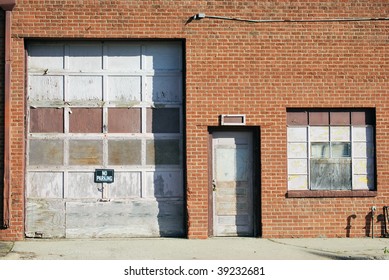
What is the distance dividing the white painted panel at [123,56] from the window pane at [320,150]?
4.18 meters

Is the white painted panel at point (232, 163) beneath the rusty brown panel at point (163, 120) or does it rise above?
beneath

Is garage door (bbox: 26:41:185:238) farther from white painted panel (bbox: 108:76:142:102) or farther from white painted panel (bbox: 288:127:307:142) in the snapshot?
white painted panel (bbox: 288:127:307:142)

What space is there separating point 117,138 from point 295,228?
4273mm

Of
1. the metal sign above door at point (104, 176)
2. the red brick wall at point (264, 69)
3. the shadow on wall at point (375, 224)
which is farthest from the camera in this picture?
the shadow on wall at point (375, 224)

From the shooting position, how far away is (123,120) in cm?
1449

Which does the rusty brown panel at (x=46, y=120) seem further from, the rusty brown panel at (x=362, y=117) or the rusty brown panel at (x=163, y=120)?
the rusty brown panel at (x=362, y=117)

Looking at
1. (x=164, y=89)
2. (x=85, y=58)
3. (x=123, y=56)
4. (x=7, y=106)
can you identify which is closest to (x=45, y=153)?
(x=7, y=106)

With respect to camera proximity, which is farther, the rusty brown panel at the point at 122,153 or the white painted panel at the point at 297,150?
the white painted panel at the point at 297,150

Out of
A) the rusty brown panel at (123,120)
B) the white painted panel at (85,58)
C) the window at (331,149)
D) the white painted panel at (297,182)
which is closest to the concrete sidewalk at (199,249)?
the white painted panel at (297,182)

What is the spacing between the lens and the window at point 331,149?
14.6 meters

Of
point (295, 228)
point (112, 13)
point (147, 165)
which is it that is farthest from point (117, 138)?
point (295, 228)

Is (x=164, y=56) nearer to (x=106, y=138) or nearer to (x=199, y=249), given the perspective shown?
(x=106, y=138)

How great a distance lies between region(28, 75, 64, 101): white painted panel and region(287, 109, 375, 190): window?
4.99 m

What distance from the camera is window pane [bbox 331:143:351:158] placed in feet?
48.2
